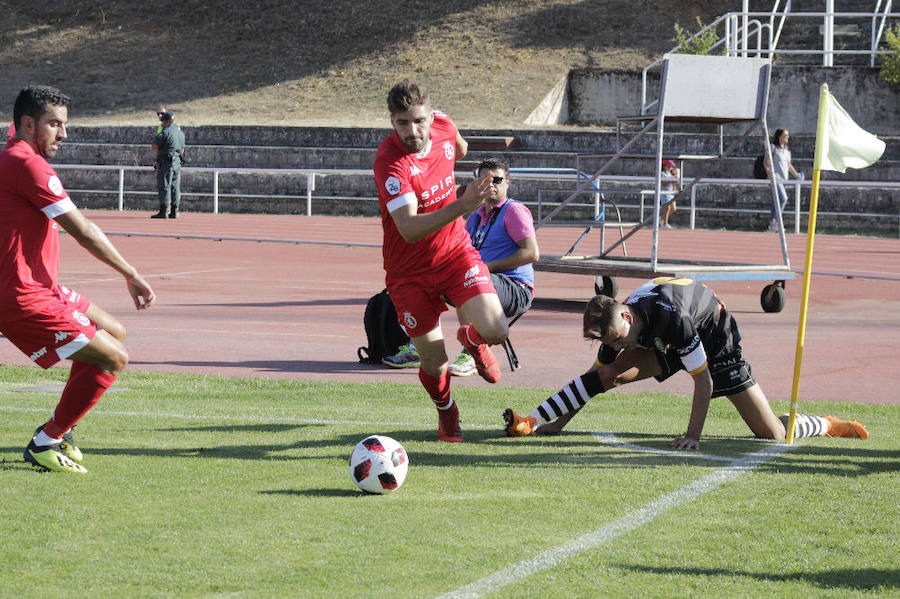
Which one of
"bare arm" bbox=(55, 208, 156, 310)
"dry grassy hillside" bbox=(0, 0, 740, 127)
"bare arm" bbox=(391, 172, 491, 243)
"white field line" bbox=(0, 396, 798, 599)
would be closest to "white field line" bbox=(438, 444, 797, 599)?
"white field line" bbox=(0, 396, 798, 599)

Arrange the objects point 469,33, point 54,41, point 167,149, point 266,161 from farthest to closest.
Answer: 1. point 54,41
2. point 469,33
3. point 266,161
4. point 167,149

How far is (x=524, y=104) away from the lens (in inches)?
1344

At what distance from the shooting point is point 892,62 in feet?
95.0

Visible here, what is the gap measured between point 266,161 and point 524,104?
699cm

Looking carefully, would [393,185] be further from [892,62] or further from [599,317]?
[892,62]

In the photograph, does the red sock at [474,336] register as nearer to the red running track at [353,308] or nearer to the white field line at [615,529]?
the white field line at [615,529]

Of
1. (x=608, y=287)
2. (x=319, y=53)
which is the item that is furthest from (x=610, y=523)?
(x=319, y=53)

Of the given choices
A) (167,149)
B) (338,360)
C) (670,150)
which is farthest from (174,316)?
(670,150)

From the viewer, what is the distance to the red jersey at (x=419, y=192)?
7.07 metres

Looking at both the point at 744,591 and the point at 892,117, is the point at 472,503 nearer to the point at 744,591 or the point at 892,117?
the point at 744,591

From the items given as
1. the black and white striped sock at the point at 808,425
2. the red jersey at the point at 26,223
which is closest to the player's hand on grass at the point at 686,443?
the black and white striped sock at the point at 808,425

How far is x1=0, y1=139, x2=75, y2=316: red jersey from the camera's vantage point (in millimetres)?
6090

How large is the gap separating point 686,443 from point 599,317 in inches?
40.3

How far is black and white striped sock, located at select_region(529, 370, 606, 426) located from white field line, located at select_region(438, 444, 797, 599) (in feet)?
3.30
